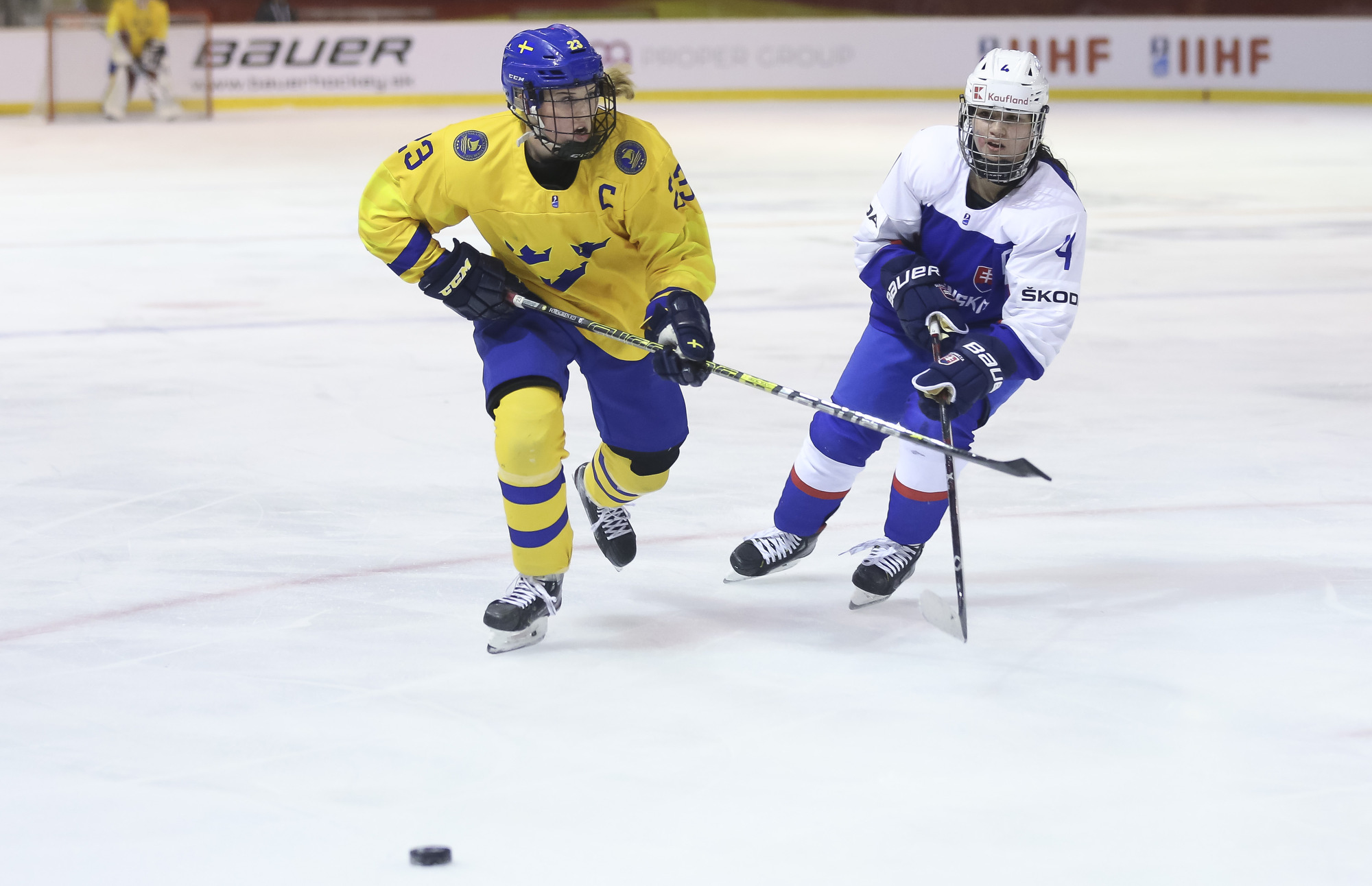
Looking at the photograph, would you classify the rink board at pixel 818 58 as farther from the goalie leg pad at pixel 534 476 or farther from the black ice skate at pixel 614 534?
the goalie leg pad at pixel 534 476

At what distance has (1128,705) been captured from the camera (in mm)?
2418

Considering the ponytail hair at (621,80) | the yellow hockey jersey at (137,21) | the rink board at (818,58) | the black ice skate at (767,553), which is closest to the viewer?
the ponytail hair at (621,80)

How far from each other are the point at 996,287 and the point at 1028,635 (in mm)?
598

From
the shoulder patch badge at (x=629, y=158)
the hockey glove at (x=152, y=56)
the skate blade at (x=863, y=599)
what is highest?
the shoulder patch badge at (x=629, y=158)

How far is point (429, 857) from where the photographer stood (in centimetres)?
190

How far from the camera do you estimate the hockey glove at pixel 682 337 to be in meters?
2.62

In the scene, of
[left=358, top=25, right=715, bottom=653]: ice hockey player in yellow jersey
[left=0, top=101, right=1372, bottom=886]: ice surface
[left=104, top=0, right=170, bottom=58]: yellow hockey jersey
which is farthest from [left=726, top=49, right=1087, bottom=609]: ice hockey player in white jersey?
[left=104, top=0, right=170, bottom=58]: yellow hockey jersey

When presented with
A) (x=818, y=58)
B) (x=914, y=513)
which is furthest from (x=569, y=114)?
(x=818, y=58)

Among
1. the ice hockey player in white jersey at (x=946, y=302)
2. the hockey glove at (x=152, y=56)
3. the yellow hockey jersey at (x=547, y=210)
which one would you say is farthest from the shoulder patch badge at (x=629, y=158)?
the hockey glove at (x=152, y=56)

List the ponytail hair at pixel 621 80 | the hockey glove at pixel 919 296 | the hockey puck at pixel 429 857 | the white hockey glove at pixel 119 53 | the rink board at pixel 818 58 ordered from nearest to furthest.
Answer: the hockey puck at pixel 429 857 → the ponytail hair at pixel 621 80 → the hockey glove at pixel 919 296 → the white hockey glove at pixel 119 53 → the rink board at pixel 818 58

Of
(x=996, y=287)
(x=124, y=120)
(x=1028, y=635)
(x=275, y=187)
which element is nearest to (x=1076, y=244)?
(x=996, y=287)

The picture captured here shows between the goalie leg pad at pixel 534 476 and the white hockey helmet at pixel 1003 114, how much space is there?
796 millimetres

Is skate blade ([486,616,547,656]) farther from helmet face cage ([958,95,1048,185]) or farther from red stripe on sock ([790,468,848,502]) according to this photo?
helmet face cage ([958,95,1048,185])

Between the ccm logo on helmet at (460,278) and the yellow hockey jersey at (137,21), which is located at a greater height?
the ccm logo on helmet at (460,278)
